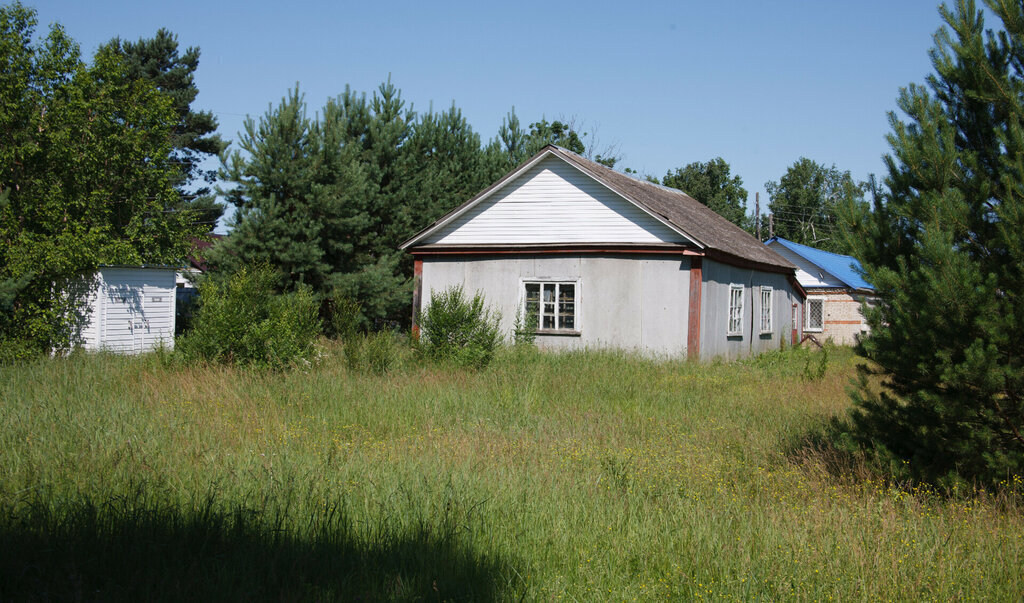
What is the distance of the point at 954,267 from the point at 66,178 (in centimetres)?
1806

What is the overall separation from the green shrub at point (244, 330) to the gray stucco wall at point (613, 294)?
6.80m

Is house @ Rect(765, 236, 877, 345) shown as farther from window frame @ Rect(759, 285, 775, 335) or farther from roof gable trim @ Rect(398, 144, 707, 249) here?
roof gable trim @ Rect(398, 144, 707, 249)

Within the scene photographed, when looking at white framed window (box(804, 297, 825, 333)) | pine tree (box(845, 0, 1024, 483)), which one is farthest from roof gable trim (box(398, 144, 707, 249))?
white framed window (box(804, 297, 825, 333))

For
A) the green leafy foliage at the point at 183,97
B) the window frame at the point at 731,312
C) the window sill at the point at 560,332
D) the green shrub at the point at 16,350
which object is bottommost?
the green shrub at the point at 16,350

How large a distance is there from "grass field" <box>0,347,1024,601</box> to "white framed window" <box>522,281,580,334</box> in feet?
28.2

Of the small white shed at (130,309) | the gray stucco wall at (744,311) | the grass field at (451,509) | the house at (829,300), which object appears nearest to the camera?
the grass field at (451,509)

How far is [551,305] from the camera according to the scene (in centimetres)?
1855

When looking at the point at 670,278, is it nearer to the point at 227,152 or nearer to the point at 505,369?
the point at 505,369

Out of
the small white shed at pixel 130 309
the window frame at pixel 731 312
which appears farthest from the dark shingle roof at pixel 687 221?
the small white shed at pixel 130 309

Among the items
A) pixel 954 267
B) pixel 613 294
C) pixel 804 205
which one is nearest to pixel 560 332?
pixel 613 294

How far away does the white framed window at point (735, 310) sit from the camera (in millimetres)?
19594

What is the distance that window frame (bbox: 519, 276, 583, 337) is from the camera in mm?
18031

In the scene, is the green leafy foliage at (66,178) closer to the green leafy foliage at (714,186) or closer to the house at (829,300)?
the house at (829,300)

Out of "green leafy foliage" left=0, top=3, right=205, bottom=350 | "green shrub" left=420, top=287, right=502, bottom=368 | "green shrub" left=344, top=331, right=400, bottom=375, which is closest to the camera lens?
"green shrub" left=344, top=331, right=400, bottom=375
